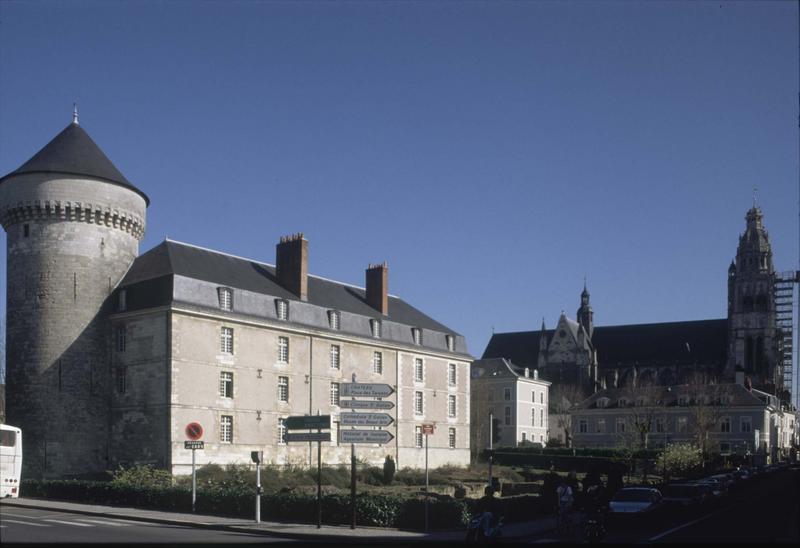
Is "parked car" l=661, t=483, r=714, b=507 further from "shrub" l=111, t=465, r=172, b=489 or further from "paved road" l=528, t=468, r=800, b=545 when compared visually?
"shrub" l=111, t=465, r=172, b=489

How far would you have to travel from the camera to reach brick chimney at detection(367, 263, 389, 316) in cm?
5600

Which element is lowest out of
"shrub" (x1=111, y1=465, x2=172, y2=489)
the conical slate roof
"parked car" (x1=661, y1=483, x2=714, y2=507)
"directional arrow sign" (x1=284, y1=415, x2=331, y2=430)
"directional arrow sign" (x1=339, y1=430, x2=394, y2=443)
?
"parked car" (x1=661, y1=483, x2=714, y2=507)

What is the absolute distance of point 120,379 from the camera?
140 feet

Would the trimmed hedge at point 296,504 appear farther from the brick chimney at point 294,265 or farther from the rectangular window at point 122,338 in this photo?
the brick chimney at point 294,265

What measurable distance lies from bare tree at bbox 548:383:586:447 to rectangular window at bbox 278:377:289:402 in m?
61.3

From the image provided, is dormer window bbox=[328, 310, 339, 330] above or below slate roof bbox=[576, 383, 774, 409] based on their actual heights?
above

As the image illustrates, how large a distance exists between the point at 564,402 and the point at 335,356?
64.9m

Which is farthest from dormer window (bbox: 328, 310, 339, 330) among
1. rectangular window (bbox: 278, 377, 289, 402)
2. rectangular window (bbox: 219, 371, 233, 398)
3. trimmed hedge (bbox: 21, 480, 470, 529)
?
trimmed hedge (bbox: 21, 480, 470, 529)

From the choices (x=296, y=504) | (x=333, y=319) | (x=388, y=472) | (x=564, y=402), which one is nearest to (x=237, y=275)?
(x=333, y=319)

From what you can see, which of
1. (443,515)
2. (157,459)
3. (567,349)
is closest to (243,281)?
(157,459)

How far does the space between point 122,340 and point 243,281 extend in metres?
7.26

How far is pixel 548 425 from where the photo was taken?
351ft

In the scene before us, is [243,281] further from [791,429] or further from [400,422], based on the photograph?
[791,429]

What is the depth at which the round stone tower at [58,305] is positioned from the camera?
4056 cm
